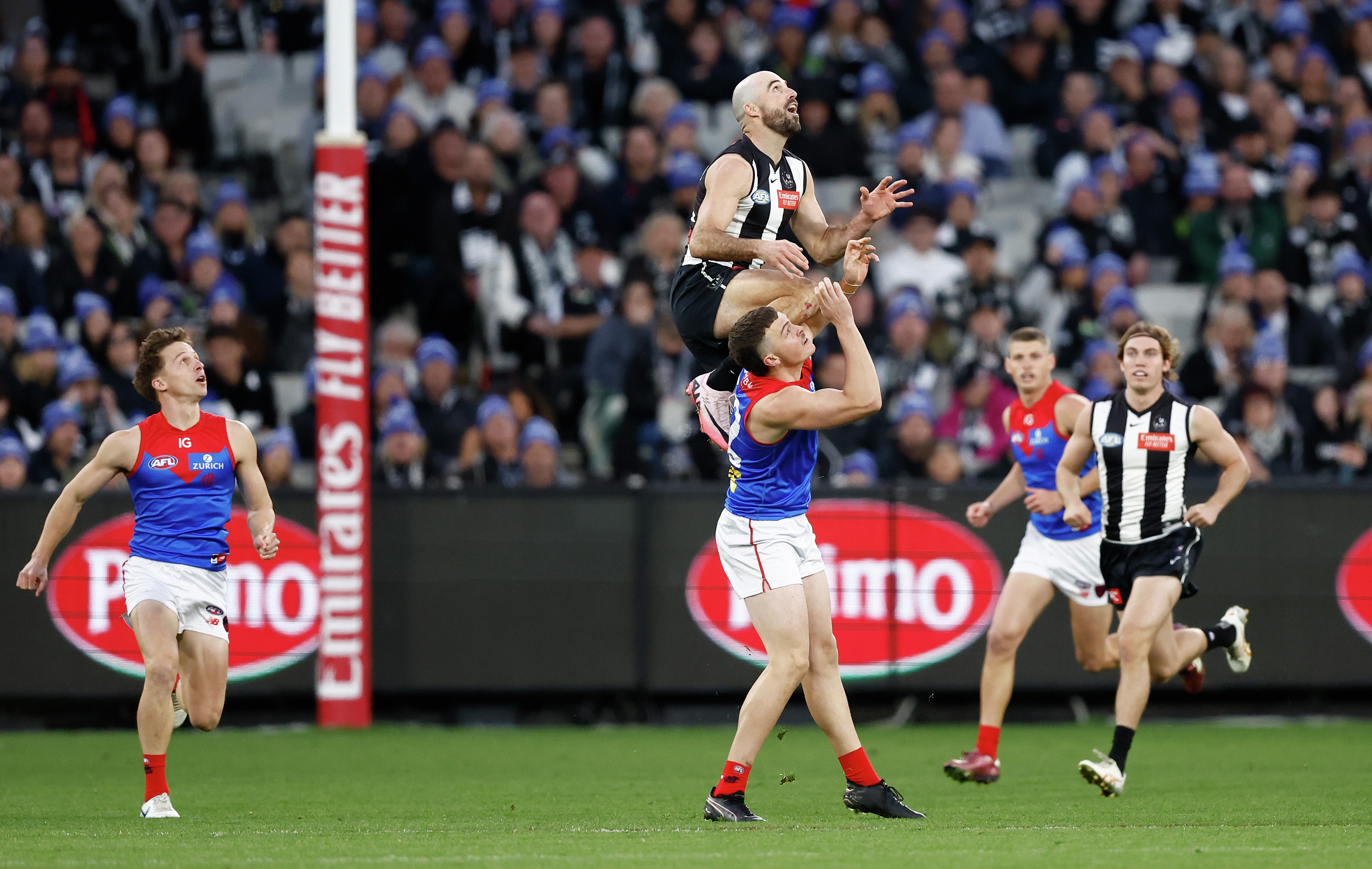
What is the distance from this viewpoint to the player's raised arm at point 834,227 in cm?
818

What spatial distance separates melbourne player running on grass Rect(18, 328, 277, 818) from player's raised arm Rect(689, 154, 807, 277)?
2.55 m

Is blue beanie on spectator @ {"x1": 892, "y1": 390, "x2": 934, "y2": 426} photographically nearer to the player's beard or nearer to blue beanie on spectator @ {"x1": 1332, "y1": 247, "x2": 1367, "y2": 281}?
blue beanie on spectator @ {"x1": 1332, "y1": 247, "x2": 1367, "y2": 281}

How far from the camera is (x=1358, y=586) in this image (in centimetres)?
1311

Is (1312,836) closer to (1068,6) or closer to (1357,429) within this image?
(1357,429)

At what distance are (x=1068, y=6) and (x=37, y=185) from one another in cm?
1063

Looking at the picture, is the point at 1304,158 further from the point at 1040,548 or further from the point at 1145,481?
the point at 1145,481

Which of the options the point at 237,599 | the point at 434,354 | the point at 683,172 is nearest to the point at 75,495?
the point at 237,599

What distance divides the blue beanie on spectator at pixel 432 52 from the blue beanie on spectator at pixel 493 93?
426 millimetres

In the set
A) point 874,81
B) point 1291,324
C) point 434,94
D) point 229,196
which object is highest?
point 874,81

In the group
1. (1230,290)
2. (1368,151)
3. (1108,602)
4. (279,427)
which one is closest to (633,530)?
Result: (279,427)

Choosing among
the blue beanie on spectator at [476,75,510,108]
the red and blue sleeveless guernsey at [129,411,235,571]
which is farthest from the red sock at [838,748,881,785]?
the blue beanie on spectator at [476,75,510,108]

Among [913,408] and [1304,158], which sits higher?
[1304,158]

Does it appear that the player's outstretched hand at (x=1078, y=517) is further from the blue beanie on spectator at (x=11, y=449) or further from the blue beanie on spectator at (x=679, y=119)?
the blue beanie on spectator at (x=11, y=449)

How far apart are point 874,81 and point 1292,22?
15.4 ft
